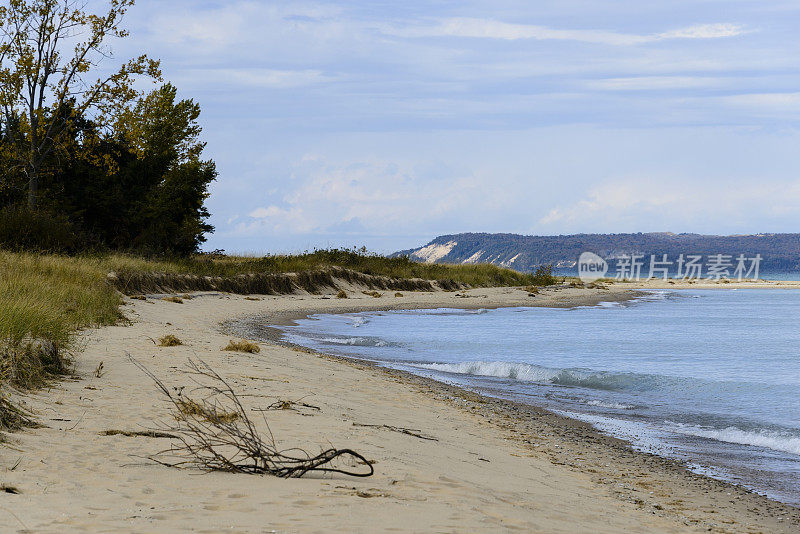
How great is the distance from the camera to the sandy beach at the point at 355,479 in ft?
12.9

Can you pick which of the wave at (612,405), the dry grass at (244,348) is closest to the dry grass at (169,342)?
the dry grass at (244,348)

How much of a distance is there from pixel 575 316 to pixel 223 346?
20.7 meters

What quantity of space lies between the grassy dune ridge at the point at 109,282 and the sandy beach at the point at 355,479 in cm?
48

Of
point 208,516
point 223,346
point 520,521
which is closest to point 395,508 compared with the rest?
point 520,521

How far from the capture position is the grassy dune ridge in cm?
834

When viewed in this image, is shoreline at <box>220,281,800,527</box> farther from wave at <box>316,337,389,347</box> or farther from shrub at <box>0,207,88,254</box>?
shrub at <box>0,207,88,254</box>

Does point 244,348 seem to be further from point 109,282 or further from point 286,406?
point 109,282

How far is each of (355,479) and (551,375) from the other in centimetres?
917

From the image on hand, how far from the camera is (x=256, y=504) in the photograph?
4.11 m

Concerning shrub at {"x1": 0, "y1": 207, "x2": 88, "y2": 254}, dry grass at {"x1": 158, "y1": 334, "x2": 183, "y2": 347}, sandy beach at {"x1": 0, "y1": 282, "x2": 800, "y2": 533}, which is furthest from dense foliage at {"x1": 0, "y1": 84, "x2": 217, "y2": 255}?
sandy beach at {"x1": 0, "y1": 282, "x2": 800, "y2": 533}

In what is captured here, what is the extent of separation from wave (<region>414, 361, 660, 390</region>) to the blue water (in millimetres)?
22

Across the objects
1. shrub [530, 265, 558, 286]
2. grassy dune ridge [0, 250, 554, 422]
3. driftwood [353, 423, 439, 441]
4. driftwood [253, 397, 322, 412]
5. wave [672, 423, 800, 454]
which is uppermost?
shrub [530, 265, 558, 286]

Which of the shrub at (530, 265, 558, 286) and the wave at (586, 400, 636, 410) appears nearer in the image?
the wave at (586, 400, 636, 410)

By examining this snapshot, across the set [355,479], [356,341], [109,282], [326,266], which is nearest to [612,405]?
[355,479]
